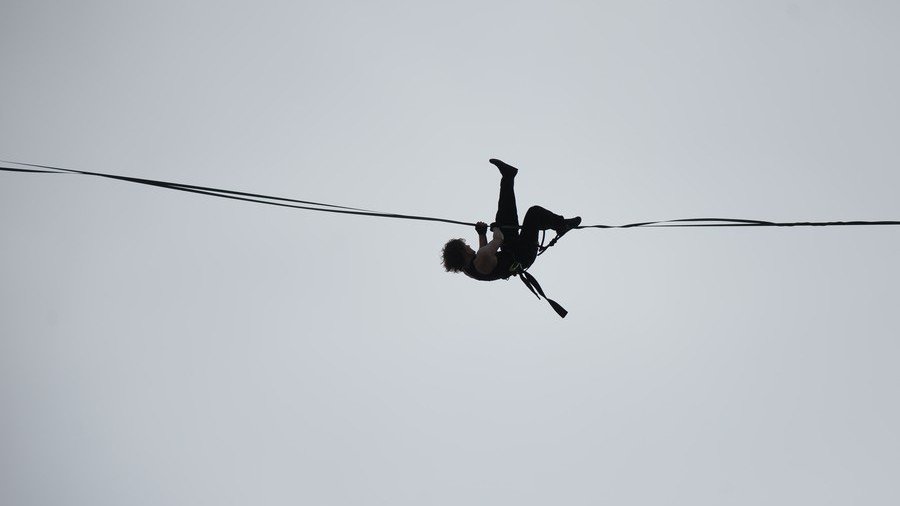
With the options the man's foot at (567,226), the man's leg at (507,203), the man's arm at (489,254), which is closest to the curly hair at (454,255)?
the man's arm at (489,254)

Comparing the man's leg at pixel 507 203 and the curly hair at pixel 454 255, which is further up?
the man's leg at pixel 507 203

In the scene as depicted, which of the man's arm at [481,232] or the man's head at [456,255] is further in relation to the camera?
the man's head at [456,255]

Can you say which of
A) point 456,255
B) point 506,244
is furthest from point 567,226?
point 456,255

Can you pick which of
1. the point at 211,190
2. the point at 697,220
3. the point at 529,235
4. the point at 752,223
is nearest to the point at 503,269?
the point at 529,235

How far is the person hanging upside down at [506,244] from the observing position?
6469 mm

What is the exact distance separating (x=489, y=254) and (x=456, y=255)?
13.8 inches

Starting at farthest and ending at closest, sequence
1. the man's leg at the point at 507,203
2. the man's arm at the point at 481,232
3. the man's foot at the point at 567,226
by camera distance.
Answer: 1. the man's leg at the point at 507,203
2. the man's foot at the point at 567,226
3. the man's arm at the point at 481,232

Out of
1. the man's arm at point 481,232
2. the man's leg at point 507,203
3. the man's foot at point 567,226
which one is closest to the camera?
the man's arm at point 481,232

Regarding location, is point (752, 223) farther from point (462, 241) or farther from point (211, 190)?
point (211, 190)

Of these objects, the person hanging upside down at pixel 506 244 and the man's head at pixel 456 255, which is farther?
the man's head at pixel 456 255

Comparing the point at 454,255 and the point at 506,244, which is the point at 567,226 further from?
the point at 454,255

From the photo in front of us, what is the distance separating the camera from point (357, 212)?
4.68 m

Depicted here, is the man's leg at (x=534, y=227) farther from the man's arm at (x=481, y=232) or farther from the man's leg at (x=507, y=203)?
the man's arm at (x=481, y=232)

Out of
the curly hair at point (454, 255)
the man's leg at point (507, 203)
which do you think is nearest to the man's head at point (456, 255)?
the curly hair at point (454, 255)
